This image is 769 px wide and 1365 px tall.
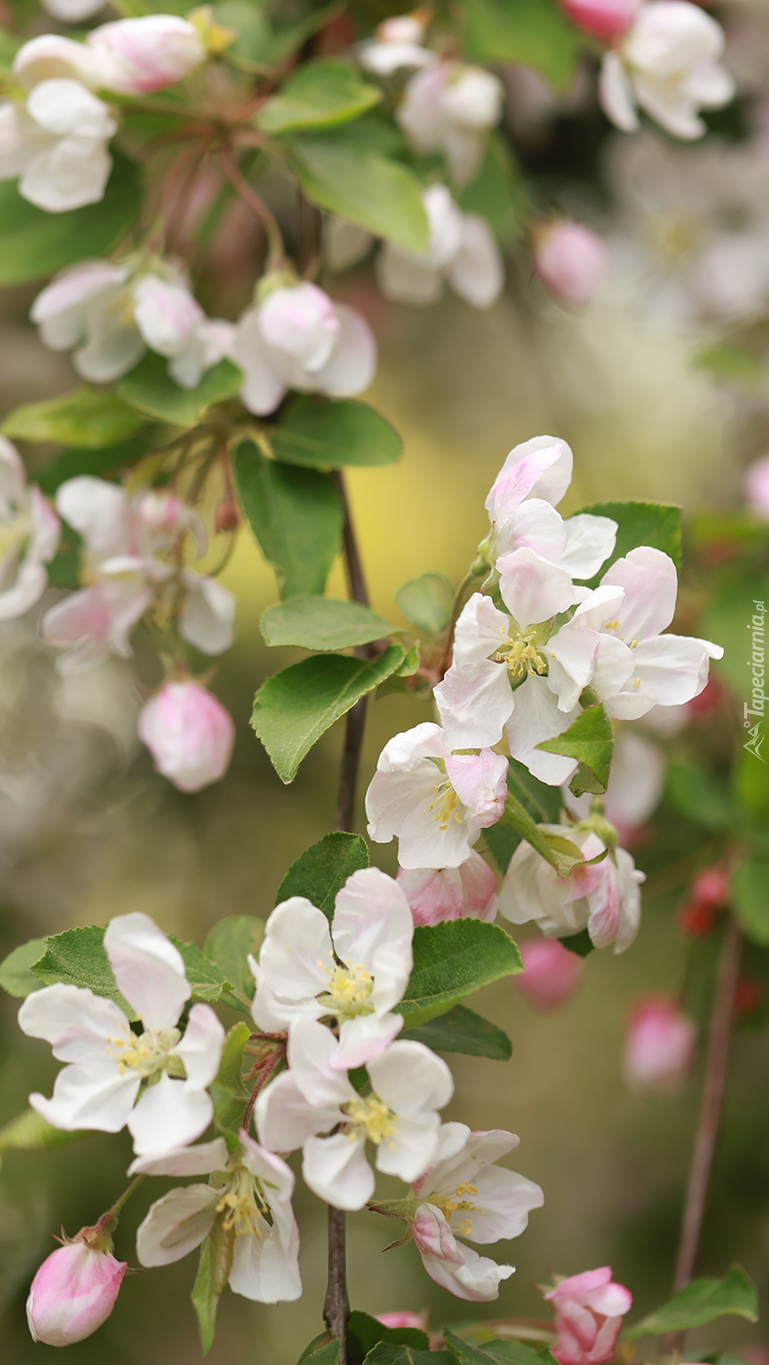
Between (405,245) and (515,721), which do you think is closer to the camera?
(515,721)

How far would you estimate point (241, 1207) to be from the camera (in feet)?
1.80

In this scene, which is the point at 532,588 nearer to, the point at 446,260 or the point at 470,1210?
the point at 470,1210

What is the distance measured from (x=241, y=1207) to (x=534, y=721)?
0.94 feet

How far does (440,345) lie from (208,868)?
1413mm

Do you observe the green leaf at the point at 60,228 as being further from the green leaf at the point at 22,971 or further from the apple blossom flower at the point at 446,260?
the green leaf at the point at 22,971

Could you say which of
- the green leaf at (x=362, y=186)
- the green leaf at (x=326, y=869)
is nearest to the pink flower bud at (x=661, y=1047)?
the green leaf at (x=326, y=869)

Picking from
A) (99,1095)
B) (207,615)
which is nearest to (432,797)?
(99,1095)

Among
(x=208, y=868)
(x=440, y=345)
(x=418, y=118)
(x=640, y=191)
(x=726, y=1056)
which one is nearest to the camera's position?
(x=418, y=118)

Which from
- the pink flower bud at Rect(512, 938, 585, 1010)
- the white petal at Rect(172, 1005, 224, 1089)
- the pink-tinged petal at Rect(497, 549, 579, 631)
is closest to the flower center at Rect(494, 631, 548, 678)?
the pink-tinged petal at Rect(497, 549, 579, 631)

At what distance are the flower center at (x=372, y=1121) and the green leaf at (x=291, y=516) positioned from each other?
1.24ft

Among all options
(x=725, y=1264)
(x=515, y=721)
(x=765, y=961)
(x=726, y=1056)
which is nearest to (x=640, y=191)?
(x=765, y=961)

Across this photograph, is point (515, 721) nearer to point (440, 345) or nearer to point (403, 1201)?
point (403, 1201)

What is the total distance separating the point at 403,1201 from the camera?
22.8 inches

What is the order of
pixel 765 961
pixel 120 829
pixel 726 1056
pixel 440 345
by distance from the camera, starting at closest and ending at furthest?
1. pixel 726 1056
2. pixel 765 961
3. pixel 120 829
4. pixel 440 345
